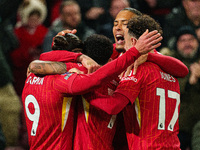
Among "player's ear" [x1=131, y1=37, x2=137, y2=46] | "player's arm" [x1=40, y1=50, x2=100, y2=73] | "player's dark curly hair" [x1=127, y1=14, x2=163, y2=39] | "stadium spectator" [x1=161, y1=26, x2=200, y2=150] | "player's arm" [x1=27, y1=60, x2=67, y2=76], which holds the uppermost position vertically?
"player's dark curly hair" [x1=127, y1=14, x2=163, y2=39]

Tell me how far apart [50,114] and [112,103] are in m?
0.62

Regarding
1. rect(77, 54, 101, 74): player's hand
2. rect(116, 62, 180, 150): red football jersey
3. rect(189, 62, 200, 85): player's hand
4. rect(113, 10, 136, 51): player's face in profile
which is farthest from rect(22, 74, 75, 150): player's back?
rect(189, 62, 200, 85): player's hand

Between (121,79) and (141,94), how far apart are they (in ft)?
0.73

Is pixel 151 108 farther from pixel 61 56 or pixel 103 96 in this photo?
pixel 61 56

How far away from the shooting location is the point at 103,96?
2.81 metres

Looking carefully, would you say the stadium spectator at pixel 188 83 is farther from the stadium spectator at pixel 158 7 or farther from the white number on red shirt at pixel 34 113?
the white number on red shirt at pixel 34 113

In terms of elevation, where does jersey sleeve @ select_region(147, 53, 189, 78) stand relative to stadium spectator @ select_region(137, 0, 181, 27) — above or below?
below

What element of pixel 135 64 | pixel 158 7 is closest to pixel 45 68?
pixel 135 64

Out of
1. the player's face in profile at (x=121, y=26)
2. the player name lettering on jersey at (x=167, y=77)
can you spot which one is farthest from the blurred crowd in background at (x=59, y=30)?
the player name lettering on jersey at (x=167, y=77)

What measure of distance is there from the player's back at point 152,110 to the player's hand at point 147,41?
239 mm

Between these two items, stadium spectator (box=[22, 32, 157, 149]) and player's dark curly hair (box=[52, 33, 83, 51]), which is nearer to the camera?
stadium spectator (box=[22, 32, 157, 149])

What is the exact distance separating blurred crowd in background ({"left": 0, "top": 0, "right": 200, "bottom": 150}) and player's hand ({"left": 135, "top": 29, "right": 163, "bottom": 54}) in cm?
272

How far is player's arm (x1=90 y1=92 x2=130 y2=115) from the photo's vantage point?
270 cm

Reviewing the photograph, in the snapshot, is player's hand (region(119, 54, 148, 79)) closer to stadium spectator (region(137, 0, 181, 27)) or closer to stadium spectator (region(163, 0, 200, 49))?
stadium spectator (region(163, 0, 200, 49))
